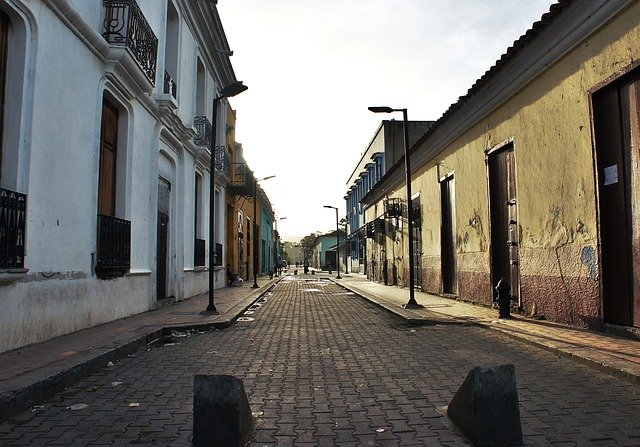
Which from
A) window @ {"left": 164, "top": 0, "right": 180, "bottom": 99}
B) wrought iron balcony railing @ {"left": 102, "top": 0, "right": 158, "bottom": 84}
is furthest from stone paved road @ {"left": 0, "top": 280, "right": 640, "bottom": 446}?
window @ {"left": 164, "top": 0, "right": 180, "bottom": 99}

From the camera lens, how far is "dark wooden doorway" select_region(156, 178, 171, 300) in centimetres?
1273

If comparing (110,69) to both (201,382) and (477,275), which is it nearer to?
(201,382)

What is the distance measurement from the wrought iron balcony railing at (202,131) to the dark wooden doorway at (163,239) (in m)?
2.62

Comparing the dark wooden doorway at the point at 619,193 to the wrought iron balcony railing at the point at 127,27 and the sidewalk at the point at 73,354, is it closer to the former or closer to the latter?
the sidewalk at the point at 73,354

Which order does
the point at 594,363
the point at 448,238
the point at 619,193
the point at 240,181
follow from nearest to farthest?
the point at 594,363 → the point at 619,193 → the point at 448,238 → the point at 240,181

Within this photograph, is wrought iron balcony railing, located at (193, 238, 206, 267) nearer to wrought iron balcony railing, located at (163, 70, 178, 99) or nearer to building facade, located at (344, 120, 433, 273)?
wrought iron balcony railing, located at (163, 70, 178, 99)

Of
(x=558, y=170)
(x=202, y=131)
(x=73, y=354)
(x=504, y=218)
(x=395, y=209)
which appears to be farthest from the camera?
(x=395, y=209)

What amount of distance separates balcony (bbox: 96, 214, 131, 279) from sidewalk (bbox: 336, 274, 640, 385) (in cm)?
544

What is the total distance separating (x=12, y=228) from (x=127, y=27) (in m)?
4.56

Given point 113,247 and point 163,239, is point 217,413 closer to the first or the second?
point 113,247

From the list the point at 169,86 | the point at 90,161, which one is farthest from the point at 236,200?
the point at 90,161

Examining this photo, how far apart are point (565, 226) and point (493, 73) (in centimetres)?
362

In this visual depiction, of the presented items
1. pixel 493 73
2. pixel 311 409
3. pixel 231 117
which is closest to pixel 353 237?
pixel 231 117

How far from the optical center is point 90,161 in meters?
8.22
